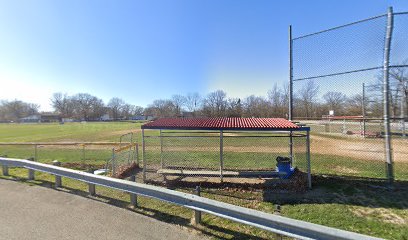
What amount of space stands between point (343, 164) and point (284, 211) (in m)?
6.59

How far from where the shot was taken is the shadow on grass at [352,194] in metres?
6.40

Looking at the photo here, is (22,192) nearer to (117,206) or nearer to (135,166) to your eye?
(117,206)

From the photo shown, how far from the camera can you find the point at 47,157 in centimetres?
1412

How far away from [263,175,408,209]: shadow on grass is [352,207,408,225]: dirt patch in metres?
0.34

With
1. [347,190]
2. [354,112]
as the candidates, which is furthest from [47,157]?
[354,112]

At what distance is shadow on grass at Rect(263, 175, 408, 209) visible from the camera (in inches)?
252

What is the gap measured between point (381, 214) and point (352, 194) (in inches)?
55.3

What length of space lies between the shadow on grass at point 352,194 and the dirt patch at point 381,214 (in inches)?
13.4

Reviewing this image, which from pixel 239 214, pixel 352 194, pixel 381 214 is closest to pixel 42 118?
pixel 352 194

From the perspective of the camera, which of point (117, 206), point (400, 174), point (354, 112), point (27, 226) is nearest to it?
point (27, 226)

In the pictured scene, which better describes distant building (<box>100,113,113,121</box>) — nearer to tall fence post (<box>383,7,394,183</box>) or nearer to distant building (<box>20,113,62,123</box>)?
distant building (<box>20,113,62,123</box>)

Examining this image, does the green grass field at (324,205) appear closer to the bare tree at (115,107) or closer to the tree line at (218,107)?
the tree line at (218,107)

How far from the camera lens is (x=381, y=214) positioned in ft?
18.4

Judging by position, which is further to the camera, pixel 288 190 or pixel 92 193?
pixel 288 190
